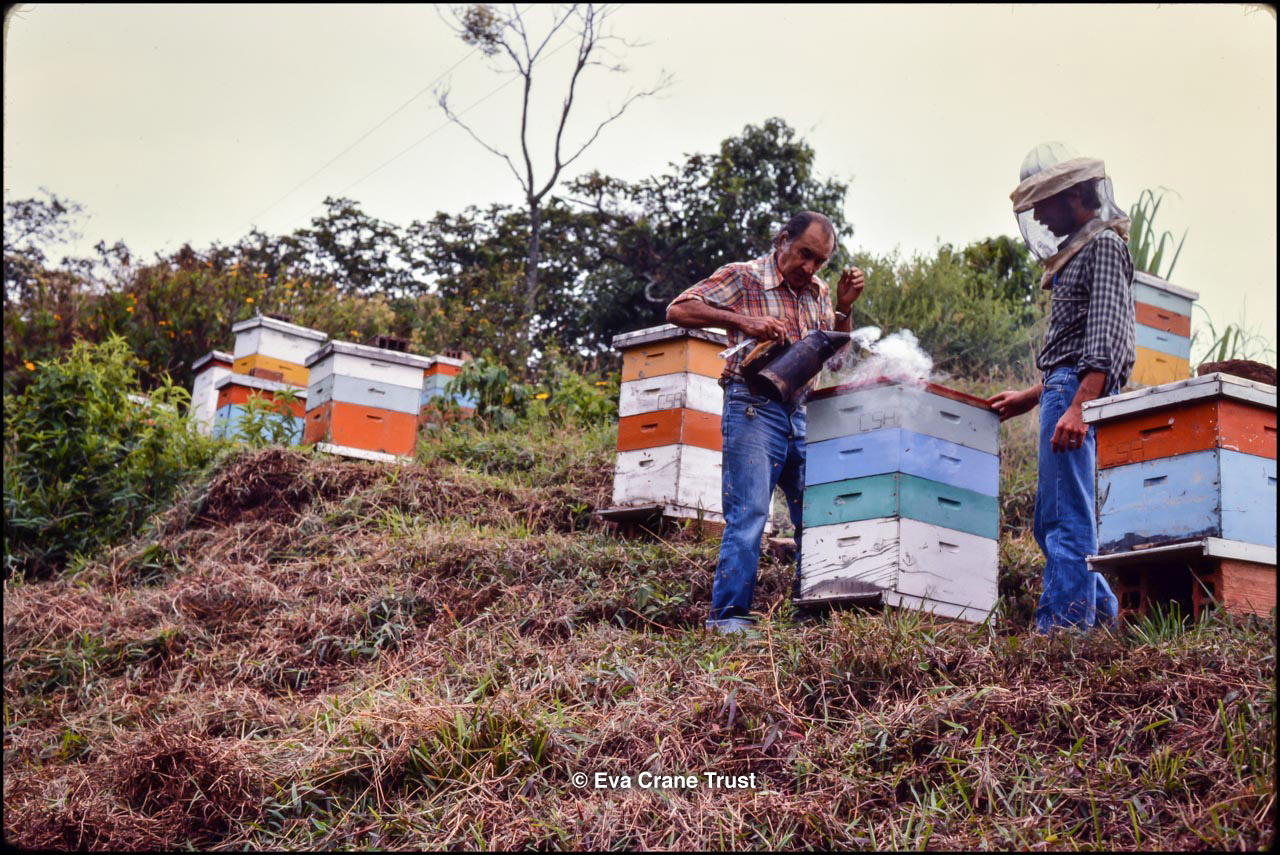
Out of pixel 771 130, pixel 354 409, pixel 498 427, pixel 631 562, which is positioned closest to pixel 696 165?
pixel 771 130

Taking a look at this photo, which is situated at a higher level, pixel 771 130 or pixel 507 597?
pixel 771 130

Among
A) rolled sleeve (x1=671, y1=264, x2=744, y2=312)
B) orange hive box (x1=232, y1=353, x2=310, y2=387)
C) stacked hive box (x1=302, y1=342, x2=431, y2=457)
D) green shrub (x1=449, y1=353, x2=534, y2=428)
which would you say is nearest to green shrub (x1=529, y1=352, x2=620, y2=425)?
green shrub (x1=449, y1=353, x2=534, y2=428)

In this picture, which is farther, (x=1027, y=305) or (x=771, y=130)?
(x=771, y=130)

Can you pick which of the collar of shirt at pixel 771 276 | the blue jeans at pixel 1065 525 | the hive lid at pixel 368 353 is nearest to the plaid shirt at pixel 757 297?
the collar of shirt at pixel 771 276

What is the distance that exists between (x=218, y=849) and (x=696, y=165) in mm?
13677

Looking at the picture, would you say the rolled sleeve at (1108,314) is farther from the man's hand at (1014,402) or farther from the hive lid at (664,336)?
the hive lid at (664,336)

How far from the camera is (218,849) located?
146 inches

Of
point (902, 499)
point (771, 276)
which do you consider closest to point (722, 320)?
point (771, 276)

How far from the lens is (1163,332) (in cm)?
846

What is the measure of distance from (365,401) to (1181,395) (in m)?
5.87

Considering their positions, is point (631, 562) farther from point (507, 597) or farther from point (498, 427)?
point (498, 427)

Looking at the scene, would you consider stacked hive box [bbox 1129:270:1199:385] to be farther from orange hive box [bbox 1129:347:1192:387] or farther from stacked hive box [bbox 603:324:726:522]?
stacked hive box [bbox 603:324:726:522]

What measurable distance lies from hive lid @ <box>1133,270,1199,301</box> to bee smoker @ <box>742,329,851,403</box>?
4.36m

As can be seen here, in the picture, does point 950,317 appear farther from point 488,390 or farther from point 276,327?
point 276,327
